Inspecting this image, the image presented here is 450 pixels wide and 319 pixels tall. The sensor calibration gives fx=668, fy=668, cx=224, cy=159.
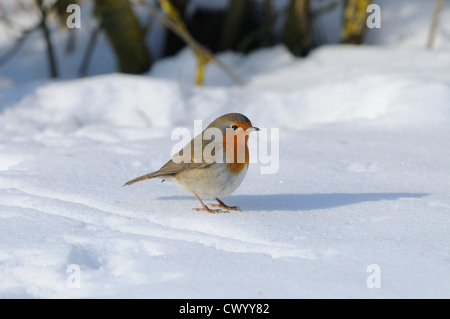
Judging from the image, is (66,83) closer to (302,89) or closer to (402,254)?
(302,89)

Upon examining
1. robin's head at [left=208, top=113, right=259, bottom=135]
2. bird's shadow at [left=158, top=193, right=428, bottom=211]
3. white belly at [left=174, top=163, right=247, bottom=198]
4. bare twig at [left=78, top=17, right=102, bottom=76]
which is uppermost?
robin's head at [left=208, top=113, right=259, bottom=135]

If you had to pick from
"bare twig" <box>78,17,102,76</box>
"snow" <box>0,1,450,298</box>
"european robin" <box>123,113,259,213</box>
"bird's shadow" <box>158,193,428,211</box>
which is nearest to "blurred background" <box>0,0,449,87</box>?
"bare twig" <box>78,17,102,76</box>

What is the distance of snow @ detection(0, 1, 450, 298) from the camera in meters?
2.45

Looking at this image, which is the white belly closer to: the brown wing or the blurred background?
the brown wing

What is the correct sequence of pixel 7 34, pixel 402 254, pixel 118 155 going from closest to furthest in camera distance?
pixel 402 254 < pixel 118 155 < pixel 7 34

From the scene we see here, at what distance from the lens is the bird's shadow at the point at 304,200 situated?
3318 mm

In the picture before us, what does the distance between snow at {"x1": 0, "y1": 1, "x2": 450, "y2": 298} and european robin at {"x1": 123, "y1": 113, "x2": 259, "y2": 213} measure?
0.15 meters

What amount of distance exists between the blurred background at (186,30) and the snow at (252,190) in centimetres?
60

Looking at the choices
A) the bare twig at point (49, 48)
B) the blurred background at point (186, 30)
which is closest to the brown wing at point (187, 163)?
the blurred background at point (186, 30)

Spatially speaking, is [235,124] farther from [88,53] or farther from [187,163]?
[88,53]

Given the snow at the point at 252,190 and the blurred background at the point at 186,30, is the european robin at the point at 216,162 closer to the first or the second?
the snow at the point at 252,190

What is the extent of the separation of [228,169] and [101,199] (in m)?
0.67
